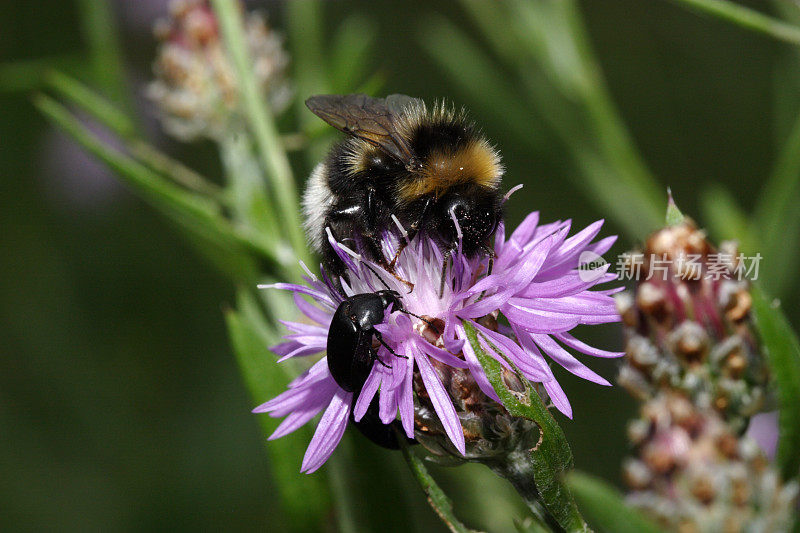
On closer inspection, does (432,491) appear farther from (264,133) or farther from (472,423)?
(264,133)

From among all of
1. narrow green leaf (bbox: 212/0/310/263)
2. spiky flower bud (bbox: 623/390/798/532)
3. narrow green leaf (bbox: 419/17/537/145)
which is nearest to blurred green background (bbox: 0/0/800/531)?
narrow green leaf (bbox: 419/17/537/145)

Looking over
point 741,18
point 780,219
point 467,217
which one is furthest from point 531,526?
point 780,219

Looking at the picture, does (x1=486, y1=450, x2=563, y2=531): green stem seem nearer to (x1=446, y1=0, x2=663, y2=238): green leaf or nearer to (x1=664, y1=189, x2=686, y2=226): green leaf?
(x1=664, y1=189, x2=686, y2=226): green leaf

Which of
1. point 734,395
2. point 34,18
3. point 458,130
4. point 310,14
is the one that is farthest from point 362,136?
point 34,18

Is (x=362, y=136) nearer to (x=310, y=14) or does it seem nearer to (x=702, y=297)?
(x=702, y=297)

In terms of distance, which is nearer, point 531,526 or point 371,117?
point 531,526

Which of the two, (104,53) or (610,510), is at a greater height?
(104,53)
